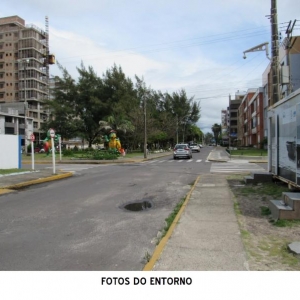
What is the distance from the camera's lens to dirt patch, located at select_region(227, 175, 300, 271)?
427cm

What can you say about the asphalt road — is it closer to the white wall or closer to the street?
the street

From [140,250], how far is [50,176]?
11236 millimetres

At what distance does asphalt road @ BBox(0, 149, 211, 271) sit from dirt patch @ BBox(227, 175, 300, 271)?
1589 mm

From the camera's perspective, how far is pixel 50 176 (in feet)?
49.9

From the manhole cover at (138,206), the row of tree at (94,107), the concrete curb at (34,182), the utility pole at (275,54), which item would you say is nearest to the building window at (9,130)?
the row of tree at (94,107)

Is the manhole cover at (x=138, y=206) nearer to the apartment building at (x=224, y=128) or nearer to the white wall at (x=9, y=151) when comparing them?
the white wall at (x=9, y=151)

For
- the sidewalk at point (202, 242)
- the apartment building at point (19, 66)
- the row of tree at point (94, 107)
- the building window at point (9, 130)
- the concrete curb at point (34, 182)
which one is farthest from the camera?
the apartment building at point (19, 66)

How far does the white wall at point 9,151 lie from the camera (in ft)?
59.5

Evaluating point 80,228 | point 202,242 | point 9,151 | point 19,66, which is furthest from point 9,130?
point 202,242

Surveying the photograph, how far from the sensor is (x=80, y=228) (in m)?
6.29

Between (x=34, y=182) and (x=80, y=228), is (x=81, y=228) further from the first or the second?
(x=34, y=182)

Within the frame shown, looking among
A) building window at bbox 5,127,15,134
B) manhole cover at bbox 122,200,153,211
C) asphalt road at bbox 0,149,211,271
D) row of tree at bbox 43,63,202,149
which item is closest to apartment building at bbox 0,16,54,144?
building window at bbox 5,127,15,134

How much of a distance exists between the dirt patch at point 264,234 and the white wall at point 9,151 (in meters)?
14.0

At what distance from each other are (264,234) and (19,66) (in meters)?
107
